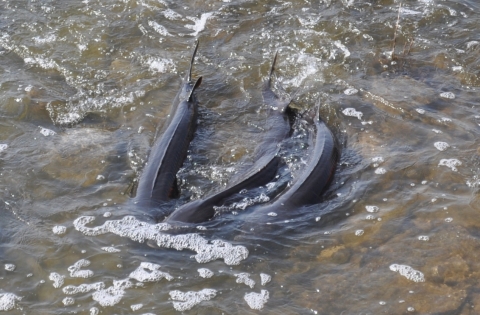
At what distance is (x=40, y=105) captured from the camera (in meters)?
6.97

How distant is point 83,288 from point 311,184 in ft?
7.15

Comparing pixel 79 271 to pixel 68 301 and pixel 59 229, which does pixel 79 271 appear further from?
pixel 59 229

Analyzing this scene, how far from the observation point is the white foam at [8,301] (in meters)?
4.57

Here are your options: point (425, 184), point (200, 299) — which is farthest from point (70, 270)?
point (425, 184)

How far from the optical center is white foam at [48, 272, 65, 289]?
4.75 meters

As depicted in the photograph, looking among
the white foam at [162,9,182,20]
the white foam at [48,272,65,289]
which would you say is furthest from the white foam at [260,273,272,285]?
the white foam at [162,9,182,20]

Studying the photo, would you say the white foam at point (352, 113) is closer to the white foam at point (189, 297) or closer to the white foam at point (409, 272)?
the white foam at point (409, 272)

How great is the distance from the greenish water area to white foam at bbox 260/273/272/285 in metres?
0.02

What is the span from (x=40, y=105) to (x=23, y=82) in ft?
2.14

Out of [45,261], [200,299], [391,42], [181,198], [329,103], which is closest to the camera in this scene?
[200,299]

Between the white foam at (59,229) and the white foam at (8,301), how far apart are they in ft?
2.44

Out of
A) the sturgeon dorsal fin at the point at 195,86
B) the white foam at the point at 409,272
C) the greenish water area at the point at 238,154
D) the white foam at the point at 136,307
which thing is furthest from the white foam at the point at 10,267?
the white foam at the point at 409,272

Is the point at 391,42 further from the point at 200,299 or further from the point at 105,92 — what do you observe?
the point at 200,299

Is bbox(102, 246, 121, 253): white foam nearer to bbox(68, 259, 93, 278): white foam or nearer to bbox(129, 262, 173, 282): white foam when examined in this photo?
bbox(68, 259, 93, 278): white foam
